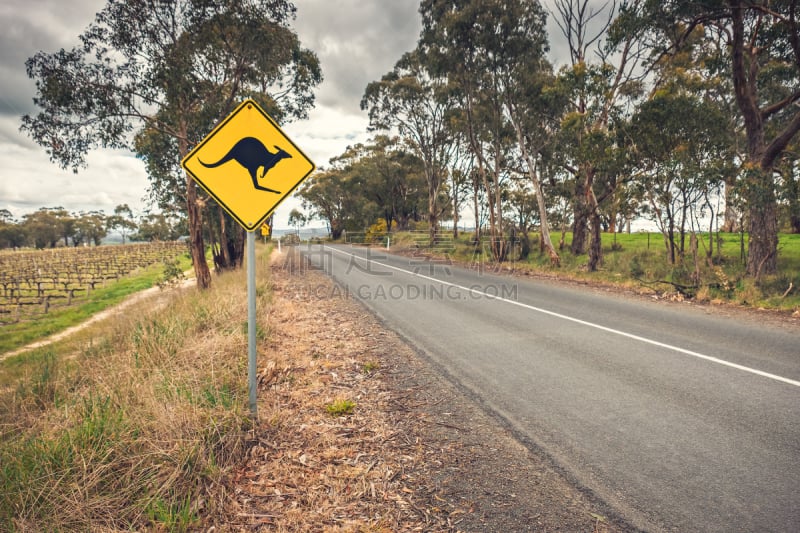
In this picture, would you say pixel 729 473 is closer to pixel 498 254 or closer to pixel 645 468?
pixel 645 468

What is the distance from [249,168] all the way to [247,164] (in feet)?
0.13

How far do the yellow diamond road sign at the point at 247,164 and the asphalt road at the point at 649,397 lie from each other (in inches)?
121

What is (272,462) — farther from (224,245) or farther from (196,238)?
(224,245)

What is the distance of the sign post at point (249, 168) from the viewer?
3.15m

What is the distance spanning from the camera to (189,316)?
7027mm

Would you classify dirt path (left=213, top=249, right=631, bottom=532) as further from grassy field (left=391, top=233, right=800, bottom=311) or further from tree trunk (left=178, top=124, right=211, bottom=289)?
tree trunk (left=178, top=124, right=211, bottom=289)

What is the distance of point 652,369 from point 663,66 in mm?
18076

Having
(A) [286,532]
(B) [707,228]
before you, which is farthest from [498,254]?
(A) [286,532]

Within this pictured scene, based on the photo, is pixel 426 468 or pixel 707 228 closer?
pixel 426 468

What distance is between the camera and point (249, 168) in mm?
3283

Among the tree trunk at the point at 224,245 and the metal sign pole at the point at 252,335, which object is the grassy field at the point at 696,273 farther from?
the tree trunk at the point at 224,245

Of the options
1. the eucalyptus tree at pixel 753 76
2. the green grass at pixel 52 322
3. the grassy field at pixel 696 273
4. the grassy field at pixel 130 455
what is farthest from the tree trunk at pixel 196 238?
the eucalyptus tree at pixel 753 76

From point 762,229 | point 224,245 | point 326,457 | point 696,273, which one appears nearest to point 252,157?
point 326,457

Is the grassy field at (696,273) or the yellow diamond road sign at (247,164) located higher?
the yellow diamond road sign at (247,164)
